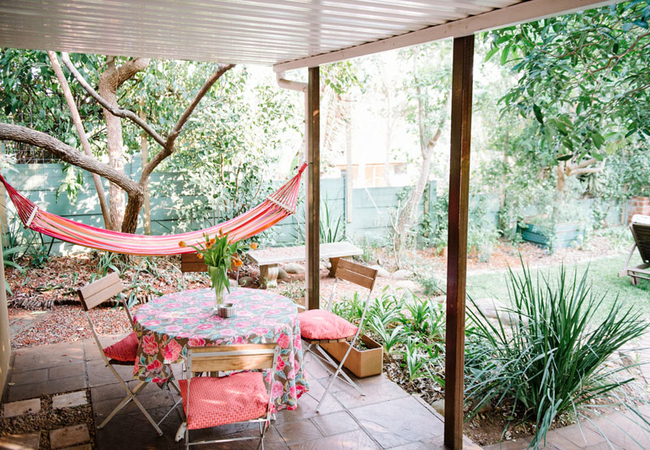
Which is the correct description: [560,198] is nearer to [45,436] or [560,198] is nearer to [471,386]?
[471,386]

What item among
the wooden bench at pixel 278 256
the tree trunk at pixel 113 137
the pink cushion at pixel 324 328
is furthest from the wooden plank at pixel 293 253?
the pink cushion at pixel 324 328

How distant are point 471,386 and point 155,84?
4.42 metres

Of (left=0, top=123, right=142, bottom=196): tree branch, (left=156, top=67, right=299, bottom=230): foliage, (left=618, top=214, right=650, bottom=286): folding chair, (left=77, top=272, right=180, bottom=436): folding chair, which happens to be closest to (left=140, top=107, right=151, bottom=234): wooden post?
(left=156, top=67, right=299, bottom=230): foliage

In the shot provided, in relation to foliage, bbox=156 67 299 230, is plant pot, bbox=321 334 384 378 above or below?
below

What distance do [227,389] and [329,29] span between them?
1.89m

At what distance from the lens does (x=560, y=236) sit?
7254mm

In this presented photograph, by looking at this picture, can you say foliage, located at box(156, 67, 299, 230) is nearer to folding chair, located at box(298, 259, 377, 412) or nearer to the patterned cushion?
folding chair, located at box(298, 259, 377, 412)

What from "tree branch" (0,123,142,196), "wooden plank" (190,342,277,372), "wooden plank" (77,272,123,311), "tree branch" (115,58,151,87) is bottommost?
"wooden plank" (190,342,277,372)

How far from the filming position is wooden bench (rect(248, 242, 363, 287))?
5.18 meters

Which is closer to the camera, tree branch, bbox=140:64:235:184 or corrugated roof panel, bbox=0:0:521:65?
corrugated roof panel, bbox=0:0:521:65

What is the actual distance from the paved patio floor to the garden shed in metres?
0.20

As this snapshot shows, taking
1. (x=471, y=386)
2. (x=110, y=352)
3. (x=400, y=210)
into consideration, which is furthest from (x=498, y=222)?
(x=110, y=352)

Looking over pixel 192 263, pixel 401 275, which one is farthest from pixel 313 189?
pixel 401 275

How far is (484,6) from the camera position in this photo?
204cm
